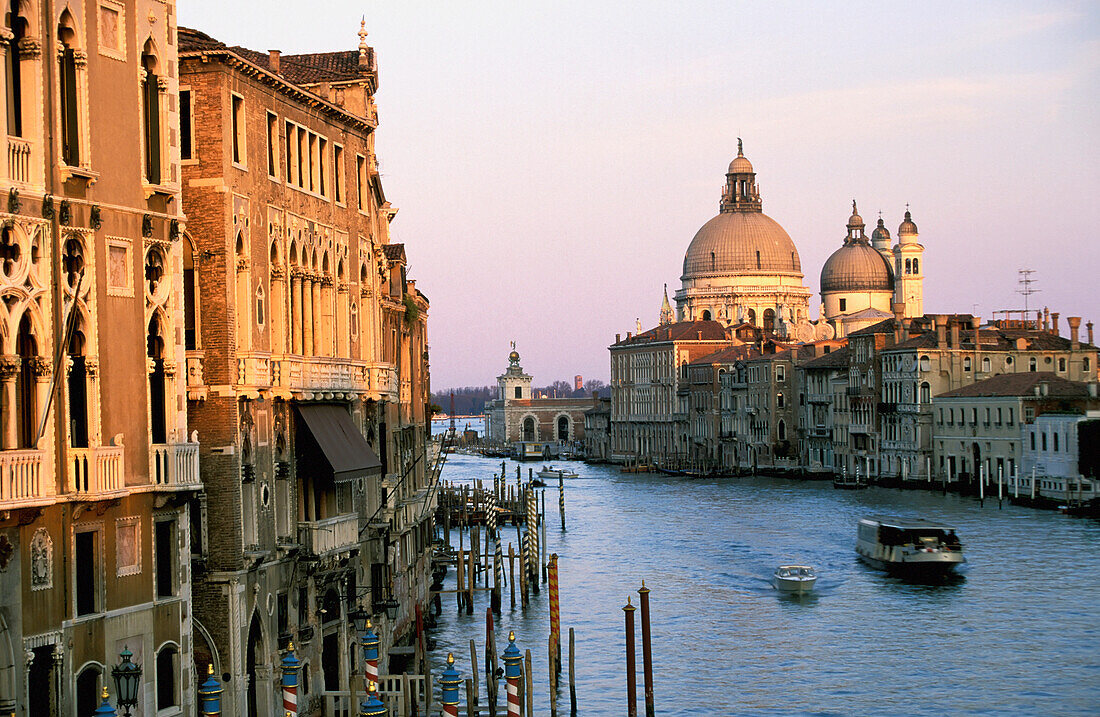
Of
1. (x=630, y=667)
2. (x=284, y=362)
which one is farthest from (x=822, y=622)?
(x=284, y=362)

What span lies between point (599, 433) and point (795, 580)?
89892 millimetres

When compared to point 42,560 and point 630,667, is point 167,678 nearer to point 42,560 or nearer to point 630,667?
point 42,560

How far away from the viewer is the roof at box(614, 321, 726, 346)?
109 m

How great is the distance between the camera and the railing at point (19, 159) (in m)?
12.4

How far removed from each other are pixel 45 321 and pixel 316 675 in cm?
743

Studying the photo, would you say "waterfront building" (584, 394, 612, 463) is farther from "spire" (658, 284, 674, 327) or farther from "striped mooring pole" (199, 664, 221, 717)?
"striped mooring pole" (199, 664, 221, 717)

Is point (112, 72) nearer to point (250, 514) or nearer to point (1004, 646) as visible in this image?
point (250, 514)

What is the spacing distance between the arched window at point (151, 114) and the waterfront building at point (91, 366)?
0.05 feet

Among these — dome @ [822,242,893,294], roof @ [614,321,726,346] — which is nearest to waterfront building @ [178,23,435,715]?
roof @ [614,321,726,346]

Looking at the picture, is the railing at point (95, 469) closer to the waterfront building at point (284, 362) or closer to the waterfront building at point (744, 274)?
the waterfront building at point (284, 362)

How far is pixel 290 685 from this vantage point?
16.5m

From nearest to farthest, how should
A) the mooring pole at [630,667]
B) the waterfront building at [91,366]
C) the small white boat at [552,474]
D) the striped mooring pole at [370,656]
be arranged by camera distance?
the waterfront building at [91,366] → the striped mooring pole at [370,656] → the mooring pole at [630,667] → the small white boat at [552,474]

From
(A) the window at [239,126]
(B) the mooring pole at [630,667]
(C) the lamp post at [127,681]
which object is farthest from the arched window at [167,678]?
(B) the mooring pole at [630,667]

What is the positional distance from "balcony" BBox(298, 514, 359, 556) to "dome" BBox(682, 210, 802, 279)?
351 feet
